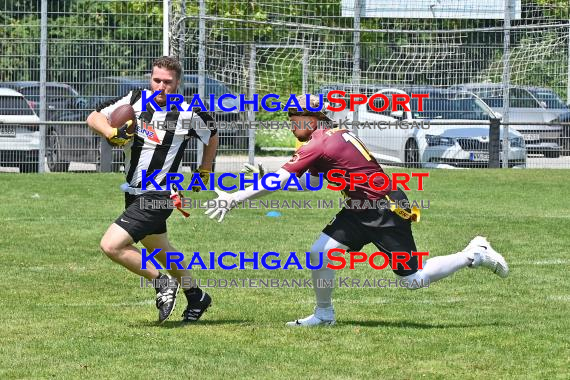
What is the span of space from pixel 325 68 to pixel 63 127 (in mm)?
4607

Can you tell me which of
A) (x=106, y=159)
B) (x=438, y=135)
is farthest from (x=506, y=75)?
(x=106, y=159)

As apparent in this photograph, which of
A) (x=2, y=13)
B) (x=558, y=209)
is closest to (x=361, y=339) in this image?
(x=558, y=209)

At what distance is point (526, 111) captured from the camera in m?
21.4

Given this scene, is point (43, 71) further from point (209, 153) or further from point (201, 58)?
point (209, 153)

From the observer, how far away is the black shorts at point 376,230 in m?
8.05

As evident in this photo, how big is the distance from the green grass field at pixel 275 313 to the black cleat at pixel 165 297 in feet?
0.37

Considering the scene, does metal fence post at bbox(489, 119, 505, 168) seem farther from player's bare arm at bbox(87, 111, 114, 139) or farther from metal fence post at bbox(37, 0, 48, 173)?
player's bare arm at bbox(87, 111, 114, 139)

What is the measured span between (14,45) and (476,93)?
803cm

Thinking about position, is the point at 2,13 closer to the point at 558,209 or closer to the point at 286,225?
the point at 286,225

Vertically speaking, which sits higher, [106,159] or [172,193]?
[172,193]

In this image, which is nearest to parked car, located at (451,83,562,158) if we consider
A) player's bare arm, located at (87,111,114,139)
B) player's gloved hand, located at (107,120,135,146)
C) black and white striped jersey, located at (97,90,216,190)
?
black and white striped jersey, located at (97,90,216,190)

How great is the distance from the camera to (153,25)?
20.1m

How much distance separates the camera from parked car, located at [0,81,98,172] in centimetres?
1998

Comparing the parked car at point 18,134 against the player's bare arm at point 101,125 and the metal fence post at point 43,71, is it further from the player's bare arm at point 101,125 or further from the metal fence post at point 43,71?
the player's bare arm at point 101,125
